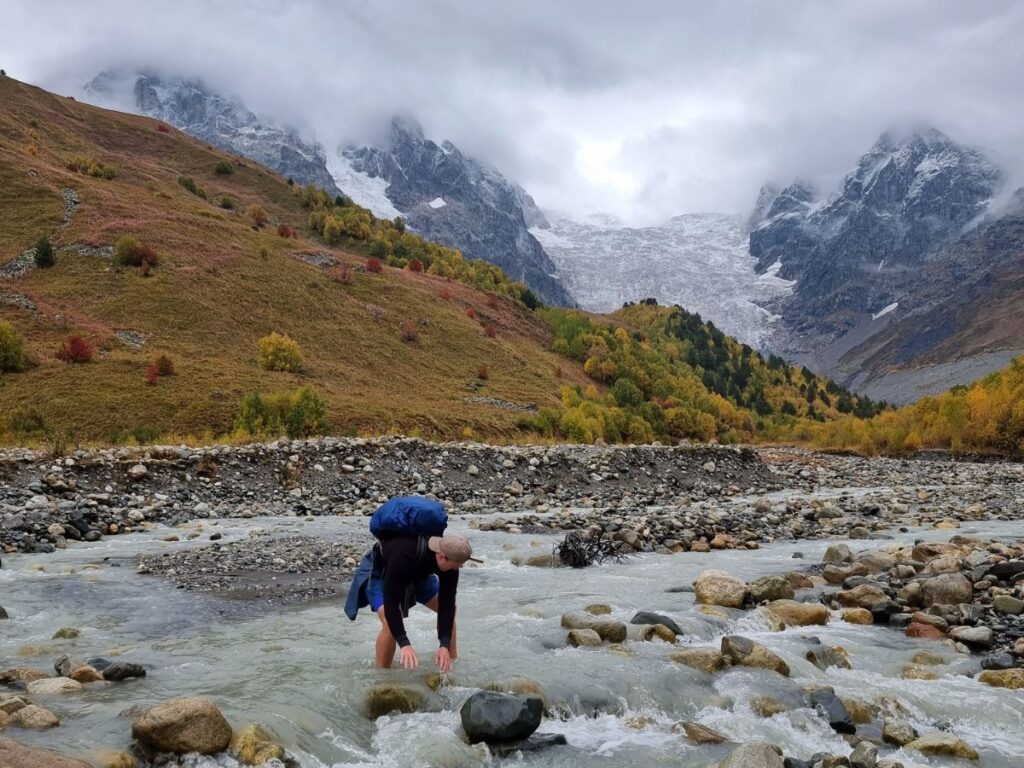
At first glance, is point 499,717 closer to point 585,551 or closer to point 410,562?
point 410,562

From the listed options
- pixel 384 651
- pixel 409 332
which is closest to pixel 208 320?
pixel 409 332

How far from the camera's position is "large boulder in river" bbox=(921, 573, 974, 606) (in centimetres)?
1194

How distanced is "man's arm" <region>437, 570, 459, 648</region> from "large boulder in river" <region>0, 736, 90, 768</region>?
11.4ft

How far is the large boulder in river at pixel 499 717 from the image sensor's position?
6.73 meters

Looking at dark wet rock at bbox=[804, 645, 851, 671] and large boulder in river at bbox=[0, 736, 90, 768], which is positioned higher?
large boulder in river at bbox=[0, 736, 90, 768]

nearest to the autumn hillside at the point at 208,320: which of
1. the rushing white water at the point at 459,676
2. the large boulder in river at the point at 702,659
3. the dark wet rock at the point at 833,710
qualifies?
the rushing white water at the point at 459,676

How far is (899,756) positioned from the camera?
6816 mm

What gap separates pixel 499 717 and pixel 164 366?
36.9 meters

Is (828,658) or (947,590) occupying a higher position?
(947,590)

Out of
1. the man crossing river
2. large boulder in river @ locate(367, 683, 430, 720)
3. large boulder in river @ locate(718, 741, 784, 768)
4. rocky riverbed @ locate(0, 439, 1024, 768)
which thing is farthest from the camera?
the man crossing river

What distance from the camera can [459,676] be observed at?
8.32 metres

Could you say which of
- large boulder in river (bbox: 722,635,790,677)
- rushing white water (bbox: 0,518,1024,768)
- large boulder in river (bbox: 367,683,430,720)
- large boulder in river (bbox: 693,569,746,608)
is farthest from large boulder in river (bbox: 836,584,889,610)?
large boulder in river (bbox: 367,683,430,720)

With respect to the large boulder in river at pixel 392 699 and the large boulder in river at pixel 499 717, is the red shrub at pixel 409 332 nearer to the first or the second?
the large boulder in river at pixel 392 699

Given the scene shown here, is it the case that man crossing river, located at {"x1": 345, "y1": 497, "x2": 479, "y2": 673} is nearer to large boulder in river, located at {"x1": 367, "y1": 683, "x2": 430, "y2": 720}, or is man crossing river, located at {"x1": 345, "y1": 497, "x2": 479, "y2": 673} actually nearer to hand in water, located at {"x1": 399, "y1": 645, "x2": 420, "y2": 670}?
hand in water, located at {"x1": 399, "y1": 645, "x2": 420, "y2": 670}
